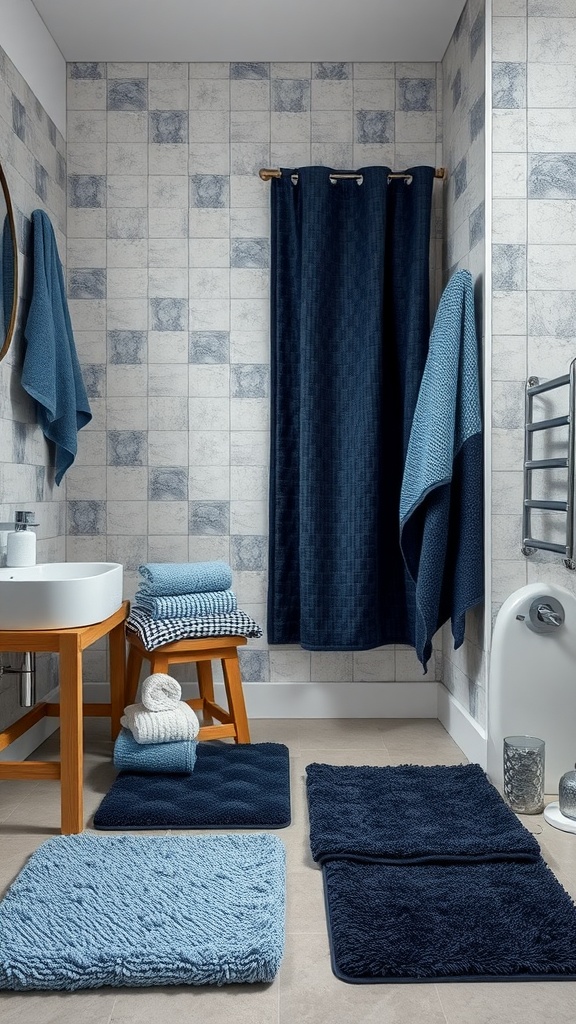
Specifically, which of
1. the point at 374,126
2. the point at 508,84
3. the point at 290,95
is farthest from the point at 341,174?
the point at 508,84

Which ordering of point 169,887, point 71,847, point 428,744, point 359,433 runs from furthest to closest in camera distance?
point 359,433, point 428,744, point 71,847, point 169,887

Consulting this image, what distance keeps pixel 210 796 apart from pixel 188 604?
670mm

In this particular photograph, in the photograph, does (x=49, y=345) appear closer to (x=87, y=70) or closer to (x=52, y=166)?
(x=52, y=166)

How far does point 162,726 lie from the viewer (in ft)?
8.52

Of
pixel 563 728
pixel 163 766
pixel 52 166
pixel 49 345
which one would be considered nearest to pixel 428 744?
pixel 563 728

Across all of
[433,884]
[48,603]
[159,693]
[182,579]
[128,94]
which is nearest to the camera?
[433,884]

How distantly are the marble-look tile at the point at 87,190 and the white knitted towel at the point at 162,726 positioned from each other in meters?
1.98

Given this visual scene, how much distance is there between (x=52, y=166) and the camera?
3.17m

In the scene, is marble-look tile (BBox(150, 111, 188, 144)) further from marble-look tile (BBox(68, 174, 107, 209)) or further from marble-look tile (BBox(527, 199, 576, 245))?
marble-look tile (BBox(527, 199, 576, 245))

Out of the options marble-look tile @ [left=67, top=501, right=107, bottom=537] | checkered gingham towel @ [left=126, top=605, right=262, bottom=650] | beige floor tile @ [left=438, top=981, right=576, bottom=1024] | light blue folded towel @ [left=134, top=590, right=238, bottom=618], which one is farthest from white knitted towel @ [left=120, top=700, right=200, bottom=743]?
beige floor tile @ [left=438, top=981, right=576, bottom=1024]

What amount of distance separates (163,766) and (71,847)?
1.68 feet

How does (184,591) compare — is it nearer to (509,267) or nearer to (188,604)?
(188,604)

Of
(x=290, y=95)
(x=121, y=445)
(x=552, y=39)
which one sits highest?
(x=290, y=95)

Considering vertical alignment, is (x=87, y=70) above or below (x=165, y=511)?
above
